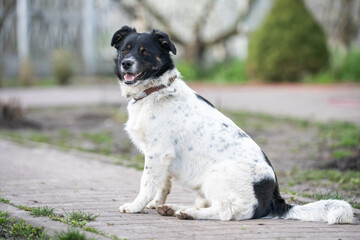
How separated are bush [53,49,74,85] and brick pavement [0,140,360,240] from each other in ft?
45.4

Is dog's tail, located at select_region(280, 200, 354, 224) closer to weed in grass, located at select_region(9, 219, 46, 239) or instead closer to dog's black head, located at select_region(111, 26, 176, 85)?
dog's black head, located at select_region(111, 26, 176, 85)

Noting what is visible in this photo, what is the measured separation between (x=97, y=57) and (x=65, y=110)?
42.8 feet

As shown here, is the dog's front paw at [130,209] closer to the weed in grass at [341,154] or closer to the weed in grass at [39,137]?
the weed in grass at [341,154]

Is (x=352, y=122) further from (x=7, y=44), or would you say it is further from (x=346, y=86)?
(x=7, y=44)

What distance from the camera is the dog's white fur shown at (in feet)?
16.8

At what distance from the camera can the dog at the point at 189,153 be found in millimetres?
5121

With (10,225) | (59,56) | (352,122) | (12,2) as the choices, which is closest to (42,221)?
(10,225)

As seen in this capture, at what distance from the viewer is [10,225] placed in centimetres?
503

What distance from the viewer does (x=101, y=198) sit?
609cm

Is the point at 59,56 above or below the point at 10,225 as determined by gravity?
above

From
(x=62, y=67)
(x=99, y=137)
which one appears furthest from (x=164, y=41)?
(x=62, y=67)

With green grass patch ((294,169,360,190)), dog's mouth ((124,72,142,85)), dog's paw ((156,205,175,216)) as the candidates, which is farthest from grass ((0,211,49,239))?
green grass patch ((294,169,360,190))

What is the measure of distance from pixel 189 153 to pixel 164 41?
1082mm

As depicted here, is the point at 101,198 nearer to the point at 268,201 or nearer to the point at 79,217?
the point at 79,217
